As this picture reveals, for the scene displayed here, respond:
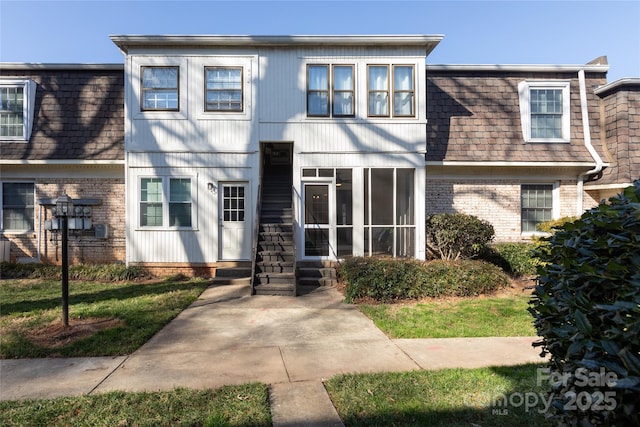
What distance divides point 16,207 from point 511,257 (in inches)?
592

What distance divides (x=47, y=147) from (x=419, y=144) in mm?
10998

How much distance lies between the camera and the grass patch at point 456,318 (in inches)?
217

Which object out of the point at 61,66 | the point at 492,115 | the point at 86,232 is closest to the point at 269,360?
the point at 86,232

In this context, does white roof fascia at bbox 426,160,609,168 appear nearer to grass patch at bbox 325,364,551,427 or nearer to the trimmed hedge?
the trimmed hedge

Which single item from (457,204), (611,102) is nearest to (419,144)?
(457,204)

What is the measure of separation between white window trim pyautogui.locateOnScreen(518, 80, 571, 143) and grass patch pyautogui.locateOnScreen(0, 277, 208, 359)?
10.5m

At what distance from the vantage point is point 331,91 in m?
9.99

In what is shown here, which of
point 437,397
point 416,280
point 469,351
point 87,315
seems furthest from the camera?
point 416,280

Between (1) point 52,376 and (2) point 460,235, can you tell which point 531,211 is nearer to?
(2) point 460,235

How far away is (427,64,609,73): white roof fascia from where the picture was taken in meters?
11.0

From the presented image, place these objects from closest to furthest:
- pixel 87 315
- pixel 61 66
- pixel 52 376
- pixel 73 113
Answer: pixel 52 376
pixel 87 315
pixel 73 113
pixel 61 66

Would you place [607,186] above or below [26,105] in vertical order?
below

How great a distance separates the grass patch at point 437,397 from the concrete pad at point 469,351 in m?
0.24

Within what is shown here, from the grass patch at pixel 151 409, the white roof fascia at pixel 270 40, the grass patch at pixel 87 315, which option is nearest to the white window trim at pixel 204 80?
the white roof fascia at pixel 270 40
